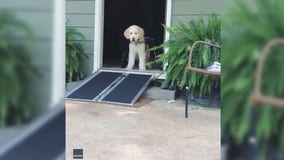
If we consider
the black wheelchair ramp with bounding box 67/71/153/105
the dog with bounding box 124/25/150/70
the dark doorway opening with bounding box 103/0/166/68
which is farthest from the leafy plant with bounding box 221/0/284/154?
the dark doorway opening with bounding box 103/0/166/68

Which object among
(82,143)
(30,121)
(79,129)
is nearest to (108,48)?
(79,129)

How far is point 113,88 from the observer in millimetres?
3688

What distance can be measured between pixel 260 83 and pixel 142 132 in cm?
206

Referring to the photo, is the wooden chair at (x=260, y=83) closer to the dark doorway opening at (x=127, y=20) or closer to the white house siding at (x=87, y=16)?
the white house siding at (x=87, y=16)

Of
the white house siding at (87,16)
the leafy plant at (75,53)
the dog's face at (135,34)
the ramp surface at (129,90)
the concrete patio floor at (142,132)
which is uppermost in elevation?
the white house siding at (87,16)

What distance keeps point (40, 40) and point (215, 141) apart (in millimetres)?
1705

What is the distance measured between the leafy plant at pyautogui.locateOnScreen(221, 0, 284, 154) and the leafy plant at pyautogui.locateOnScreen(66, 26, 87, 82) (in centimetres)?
311

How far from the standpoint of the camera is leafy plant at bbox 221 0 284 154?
48 cm

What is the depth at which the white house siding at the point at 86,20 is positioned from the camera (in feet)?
13.6

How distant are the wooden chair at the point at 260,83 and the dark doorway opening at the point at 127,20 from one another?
4481 mm

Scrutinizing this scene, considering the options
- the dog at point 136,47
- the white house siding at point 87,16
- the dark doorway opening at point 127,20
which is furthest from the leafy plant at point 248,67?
the dark doorway opening at point 127,20

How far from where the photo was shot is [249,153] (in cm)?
A: 55

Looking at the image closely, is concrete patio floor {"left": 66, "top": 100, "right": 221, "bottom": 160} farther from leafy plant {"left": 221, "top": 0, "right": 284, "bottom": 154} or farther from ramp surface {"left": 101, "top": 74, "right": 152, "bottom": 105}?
leafy plant {"left": 221, "top": 0, "right": 284, "bottom": 154}

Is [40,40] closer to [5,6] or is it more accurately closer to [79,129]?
[5,6]
